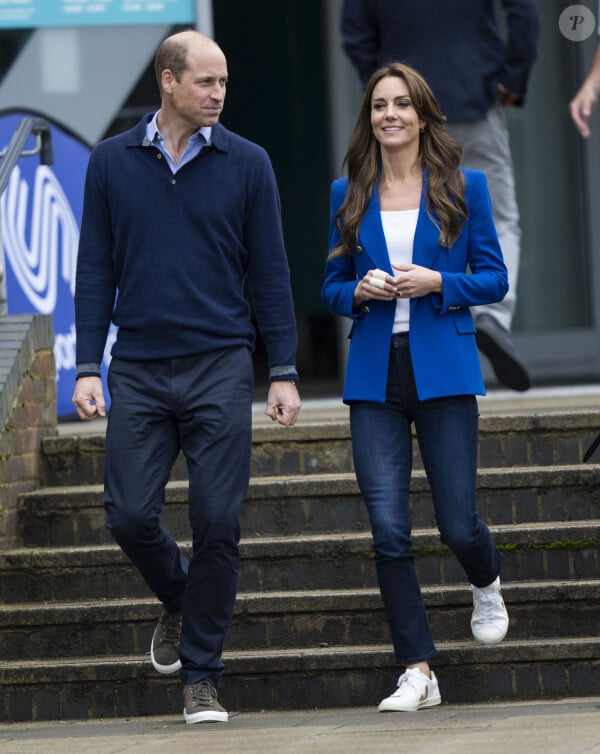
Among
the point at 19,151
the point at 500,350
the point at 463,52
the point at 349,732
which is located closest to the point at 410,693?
the point at 349,732

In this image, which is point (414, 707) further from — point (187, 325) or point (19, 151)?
point (19, 151)

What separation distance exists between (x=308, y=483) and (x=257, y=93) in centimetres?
711

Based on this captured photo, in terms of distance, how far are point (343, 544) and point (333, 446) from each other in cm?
60

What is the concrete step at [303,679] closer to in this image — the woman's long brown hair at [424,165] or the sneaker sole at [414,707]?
the sneaker sole at [414,707]

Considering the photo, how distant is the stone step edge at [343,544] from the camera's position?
595 centimetres

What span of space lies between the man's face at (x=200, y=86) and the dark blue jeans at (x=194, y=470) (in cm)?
73

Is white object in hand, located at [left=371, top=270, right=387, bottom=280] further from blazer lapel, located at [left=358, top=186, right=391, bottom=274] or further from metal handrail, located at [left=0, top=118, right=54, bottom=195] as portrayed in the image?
metal handrail, located at [left=0, top=118, right=54, bottom=195]

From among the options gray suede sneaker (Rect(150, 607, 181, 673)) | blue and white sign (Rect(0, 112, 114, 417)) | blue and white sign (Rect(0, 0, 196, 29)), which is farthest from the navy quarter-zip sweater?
blue and white sign (Rect(0, 0, 196, 29))

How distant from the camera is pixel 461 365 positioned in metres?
5.03

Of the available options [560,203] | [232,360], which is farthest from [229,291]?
[560,203]

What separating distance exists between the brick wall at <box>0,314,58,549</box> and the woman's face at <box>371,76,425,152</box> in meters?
2.01

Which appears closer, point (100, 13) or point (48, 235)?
point (48, 235)

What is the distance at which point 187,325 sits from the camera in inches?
196

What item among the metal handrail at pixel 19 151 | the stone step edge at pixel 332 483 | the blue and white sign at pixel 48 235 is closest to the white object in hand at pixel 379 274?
the stone step edge at pixel 332 483
